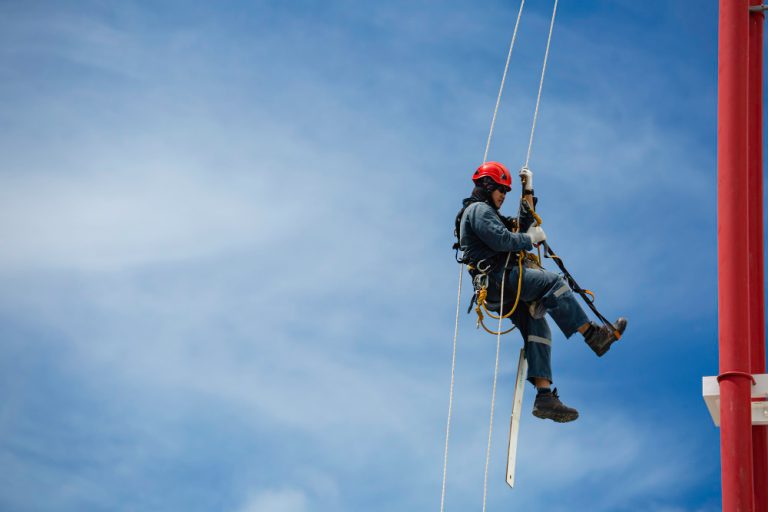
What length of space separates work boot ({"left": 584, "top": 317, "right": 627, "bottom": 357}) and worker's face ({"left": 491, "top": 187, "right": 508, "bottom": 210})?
1.36 meters

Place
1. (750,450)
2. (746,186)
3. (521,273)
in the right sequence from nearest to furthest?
(750,450)
(746,186)
(521,273)

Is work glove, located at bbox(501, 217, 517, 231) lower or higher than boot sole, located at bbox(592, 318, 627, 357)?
higher

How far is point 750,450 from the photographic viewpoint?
811 cm

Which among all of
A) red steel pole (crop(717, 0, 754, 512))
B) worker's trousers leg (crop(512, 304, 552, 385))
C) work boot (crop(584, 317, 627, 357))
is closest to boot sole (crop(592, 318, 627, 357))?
work boot (crop(584, 317, 627, 357))

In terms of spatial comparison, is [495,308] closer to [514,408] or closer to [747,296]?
[514,408]

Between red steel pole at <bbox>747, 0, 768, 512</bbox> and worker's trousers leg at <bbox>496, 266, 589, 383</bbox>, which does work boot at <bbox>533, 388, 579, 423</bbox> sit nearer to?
worker's trousers leg at <bbox>496, 266, 589, 383</bbox>

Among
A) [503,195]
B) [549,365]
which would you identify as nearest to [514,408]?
[549,365]

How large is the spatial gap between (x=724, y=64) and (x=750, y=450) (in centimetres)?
308

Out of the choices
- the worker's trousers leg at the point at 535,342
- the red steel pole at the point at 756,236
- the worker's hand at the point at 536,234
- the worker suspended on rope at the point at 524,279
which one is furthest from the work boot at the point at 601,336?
the red steel pole at the point at 756,236

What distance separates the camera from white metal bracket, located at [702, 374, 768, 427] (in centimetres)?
837

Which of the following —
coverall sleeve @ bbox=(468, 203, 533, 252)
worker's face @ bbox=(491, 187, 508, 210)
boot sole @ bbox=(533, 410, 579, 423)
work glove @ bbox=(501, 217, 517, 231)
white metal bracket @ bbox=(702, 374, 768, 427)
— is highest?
worker's face @ bbox=(491, 187, 508, 210)

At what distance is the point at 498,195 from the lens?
10258 millimetres

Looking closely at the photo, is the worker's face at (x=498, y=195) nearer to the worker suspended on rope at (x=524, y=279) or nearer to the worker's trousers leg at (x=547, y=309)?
the worker suspended on rope at (x=524, y=279)

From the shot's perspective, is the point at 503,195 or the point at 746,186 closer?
the point at 746,186
